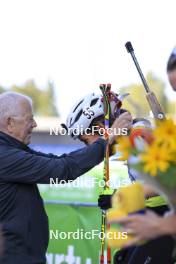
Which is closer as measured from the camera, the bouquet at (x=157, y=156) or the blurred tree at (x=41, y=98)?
the bouquet at (x=157, y=156)

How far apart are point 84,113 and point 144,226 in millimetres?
2894

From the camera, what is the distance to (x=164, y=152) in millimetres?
2871

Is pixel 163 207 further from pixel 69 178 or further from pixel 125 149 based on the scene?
pixel 125 149

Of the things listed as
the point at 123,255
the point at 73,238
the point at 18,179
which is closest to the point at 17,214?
the point at 18,179

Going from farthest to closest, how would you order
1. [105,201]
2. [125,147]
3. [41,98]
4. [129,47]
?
[41,98] < [129,47] < [105,201] < [125,147]

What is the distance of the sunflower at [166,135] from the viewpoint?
2.87 metres

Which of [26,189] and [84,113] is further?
[84,113]

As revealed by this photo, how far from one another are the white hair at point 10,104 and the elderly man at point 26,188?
19cm

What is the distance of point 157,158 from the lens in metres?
2.89

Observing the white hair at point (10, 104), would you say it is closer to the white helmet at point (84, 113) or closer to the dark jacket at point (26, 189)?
the dark jacket at point (26, 189)

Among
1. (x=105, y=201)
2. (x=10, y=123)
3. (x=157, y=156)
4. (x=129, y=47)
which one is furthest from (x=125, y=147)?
(x=10, y=123)

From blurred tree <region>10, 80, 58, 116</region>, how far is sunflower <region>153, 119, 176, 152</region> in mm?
42557

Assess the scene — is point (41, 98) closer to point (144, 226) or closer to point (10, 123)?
point (10, 123)

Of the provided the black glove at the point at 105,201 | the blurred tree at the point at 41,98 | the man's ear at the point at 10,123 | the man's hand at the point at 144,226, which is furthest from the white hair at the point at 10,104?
the blurred tree at the point at 41,98
